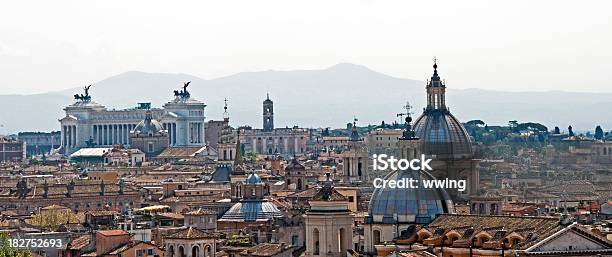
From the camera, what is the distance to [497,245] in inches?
1934

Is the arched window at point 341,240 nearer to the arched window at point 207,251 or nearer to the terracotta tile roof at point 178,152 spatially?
the arched window at point 207,251

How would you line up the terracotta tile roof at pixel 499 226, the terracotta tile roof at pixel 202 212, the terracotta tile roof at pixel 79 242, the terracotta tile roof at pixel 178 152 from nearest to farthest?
the terracotta tile roof at pixel 499 226
the terracotta tile roof at pixel 79 242
the terracotta tile roof at pixel 202 212
the terracotta tile roof at pixel 178 152

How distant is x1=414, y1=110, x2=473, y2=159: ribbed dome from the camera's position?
228 ft

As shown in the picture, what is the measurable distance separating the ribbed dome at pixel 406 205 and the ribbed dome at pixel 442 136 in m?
12.9

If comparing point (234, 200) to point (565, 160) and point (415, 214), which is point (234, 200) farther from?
point (565, 160)

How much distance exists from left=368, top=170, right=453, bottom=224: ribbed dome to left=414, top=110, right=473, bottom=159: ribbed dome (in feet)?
42.4

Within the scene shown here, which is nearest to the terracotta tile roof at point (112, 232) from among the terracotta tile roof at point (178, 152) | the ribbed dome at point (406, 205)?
the ribbed dome at point (406, 205)

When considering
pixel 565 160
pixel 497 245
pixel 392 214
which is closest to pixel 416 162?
pixel 392 214

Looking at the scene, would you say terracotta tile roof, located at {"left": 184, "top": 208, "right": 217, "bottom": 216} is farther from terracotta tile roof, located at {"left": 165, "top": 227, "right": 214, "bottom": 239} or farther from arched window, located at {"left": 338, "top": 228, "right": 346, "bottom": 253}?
arched window, located at {"left": 338, "top": 228, "right": 346, "bottom": 253}

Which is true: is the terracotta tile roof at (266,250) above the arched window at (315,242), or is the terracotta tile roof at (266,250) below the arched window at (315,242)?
below

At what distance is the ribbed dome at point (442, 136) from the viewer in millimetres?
69562

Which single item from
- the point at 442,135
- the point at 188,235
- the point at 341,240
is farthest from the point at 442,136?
the point at 341,240

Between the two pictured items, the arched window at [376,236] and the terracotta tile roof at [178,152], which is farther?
the terracotta tile roof at [178,152]

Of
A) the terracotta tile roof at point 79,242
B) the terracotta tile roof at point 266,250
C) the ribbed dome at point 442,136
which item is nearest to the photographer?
the terracotta tile roof at point 266,250
